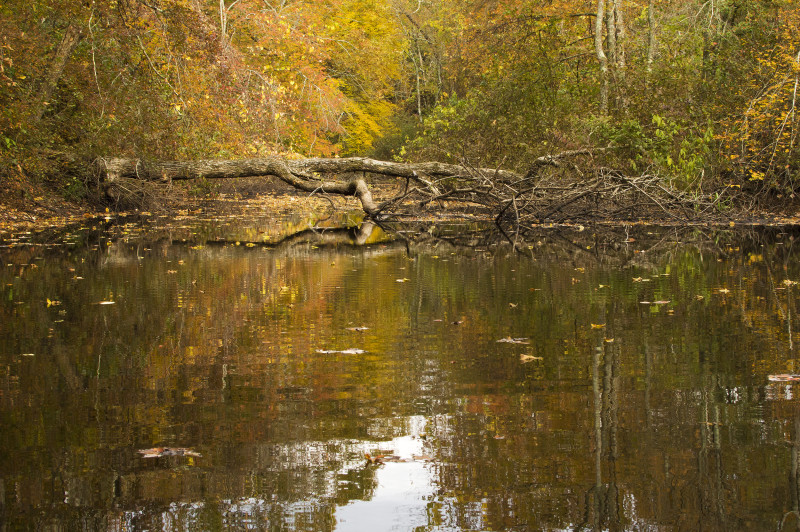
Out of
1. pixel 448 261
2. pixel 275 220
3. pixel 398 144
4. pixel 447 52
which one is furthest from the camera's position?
pixel 398 144

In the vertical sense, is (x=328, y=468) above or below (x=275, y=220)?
below

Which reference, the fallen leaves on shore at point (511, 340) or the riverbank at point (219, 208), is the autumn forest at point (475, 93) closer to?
the riverbank at point (219, 208)

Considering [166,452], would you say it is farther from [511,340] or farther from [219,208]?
[219,208]

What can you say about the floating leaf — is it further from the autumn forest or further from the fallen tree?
the fallen tree

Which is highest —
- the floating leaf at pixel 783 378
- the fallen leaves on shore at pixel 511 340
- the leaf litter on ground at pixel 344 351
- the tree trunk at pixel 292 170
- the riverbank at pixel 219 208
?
the tree trunk at pixel 292 170

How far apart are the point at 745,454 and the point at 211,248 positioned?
9623 millimetres

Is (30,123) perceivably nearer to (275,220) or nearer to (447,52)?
(275,220)

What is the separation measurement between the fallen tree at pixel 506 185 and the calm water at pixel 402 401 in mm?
6217

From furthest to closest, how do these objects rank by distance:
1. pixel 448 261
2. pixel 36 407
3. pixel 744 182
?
pixel 744 182 < pixel 448 261 < pixel 36 407

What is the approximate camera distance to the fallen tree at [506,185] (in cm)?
1494

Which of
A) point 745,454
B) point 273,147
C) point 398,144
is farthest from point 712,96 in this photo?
point 398,144

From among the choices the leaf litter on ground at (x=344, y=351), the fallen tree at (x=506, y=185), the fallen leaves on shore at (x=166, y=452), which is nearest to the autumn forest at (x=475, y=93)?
the fallen tree at (x=506, y=185)

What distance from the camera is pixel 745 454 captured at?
10.9 feet

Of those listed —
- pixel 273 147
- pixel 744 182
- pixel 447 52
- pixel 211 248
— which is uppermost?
pixel 447 52
